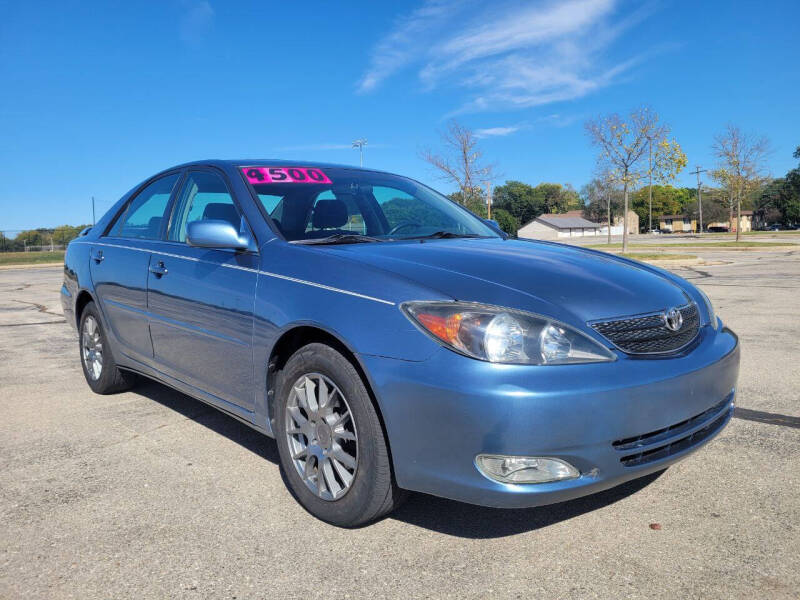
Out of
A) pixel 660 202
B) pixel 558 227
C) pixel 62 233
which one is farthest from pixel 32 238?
pixel 660 202

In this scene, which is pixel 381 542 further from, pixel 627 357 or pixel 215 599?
pixel 627 357

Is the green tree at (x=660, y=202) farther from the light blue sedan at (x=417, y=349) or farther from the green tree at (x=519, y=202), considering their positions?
the light blue sedan at (x=417, y=349)

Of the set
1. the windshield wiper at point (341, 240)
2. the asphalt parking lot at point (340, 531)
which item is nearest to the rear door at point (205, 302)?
the windshield wiper at point (341, 240)

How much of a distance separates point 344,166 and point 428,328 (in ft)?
6.75

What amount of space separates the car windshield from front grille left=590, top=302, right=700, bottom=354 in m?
Result: 1.28

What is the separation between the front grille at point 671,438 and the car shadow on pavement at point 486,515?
464 mm

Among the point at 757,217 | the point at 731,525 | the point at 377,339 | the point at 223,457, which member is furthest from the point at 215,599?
the point at 757,217

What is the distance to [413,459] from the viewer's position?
2.29 metres

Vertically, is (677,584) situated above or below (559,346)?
below

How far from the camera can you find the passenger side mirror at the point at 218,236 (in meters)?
3.01

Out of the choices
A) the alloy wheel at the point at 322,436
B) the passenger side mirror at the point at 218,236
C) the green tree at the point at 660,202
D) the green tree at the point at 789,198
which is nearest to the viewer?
the alloy wheel at the point at 322,436

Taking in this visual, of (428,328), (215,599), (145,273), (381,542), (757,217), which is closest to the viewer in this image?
(215,599)

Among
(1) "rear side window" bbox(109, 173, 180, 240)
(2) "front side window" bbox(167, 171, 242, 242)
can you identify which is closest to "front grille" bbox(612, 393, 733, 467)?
(2) "front side window" bbox(167, 171, 242, 242)

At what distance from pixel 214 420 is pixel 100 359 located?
1.13 m
